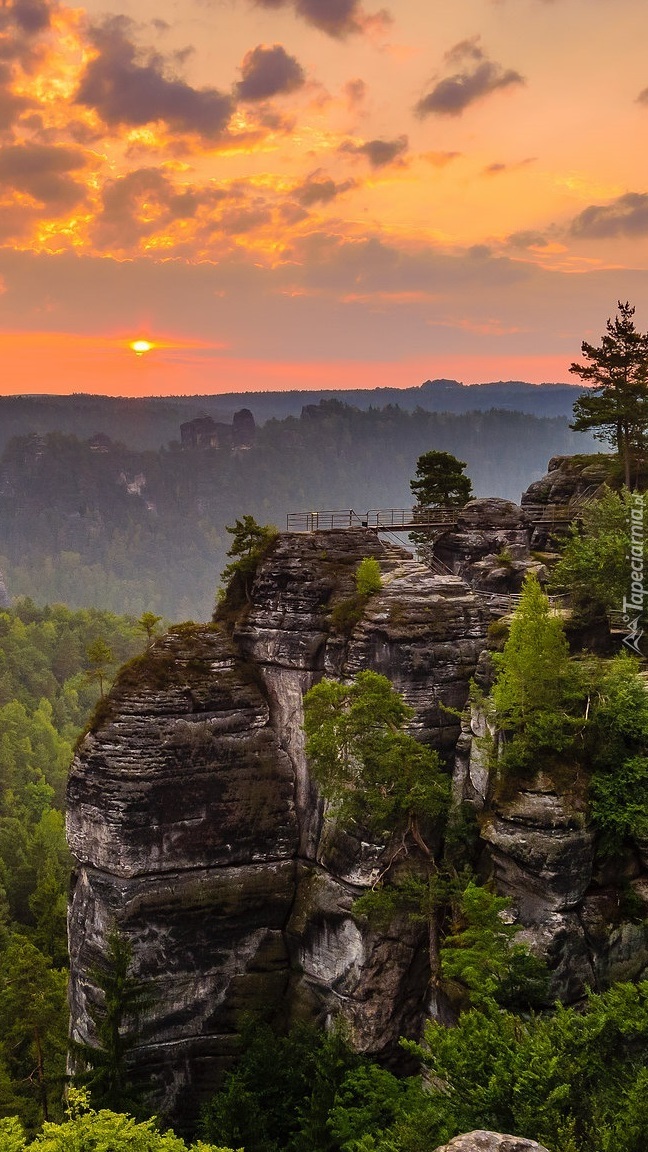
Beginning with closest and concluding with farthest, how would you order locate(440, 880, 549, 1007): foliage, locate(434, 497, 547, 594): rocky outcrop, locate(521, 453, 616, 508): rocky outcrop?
1. locate(440, 880, 549, 1007): foliage
2. locate(434, 497, 547, 594): rocky outcrop
3. locate(521, 453, 616, 508): rocky outcrop

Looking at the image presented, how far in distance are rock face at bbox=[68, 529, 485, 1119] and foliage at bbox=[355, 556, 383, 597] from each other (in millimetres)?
401

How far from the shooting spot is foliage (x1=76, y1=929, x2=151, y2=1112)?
29672 millimetres

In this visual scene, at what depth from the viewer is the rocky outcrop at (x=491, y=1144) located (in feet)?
46.3

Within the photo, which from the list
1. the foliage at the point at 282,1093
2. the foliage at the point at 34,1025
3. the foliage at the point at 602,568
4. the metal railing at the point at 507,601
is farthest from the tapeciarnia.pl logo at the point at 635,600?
the foliage at the point at 34,1025

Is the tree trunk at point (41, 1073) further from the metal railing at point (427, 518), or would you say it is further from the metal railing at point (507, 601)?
the metal railing at point (427, 518)

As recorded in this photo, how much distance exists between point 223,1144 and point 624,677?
19.0 meters

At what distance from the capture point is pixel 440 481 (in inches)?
2239

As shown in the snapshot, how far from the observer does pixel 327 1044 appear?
3103cm

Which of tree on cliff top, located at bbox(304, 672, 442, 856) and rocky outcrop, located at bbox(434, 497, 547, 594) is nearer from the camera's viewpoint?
tree on cliff top, located at bbox(304, 672, 442, 856)

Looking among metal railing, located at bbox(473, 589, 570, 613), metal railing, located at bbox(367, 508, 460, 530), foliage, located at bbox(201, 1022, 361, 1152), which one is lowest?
foliage, located at bbox(201, 1022, 361, 1152)

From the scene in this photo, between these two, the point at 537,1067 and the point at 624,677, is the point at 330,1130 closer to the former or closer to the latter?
the point at 537,1067

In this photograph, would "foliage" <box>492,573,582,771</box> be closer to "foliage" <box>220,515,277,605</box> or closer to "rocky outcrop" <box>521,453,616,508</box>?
"foliage" <box>220,515,277,605</box>

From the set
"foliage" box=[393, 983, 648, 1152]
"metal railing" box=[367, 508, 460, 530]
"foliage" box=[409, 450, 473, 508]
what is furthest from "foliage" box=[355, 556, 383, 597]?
"foliage" box=[409, 450, 473, 508]

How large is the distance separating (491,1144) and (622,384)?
41.3 meters
